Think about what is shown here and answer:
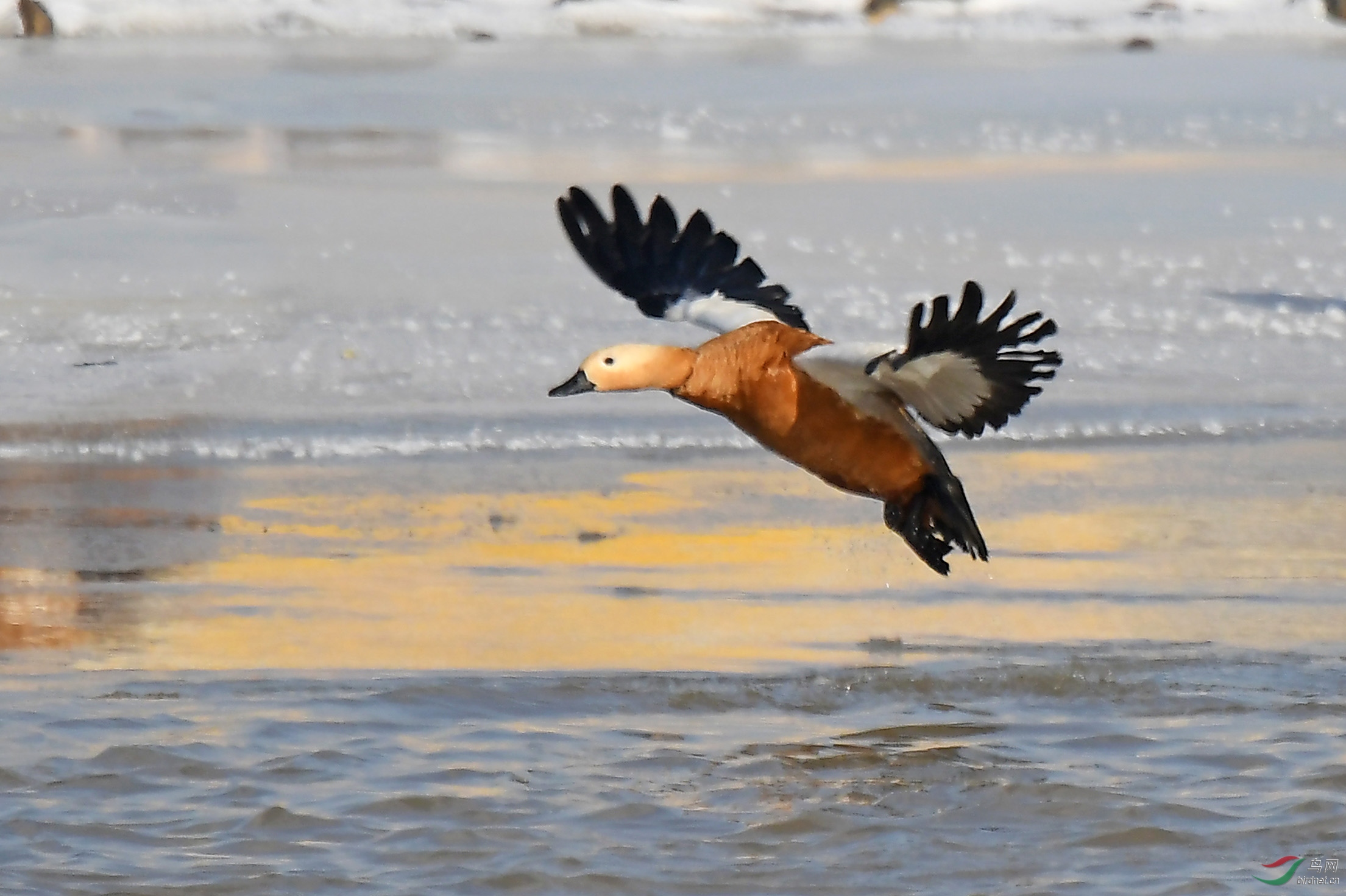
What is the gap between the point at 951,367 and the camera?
5.37 m

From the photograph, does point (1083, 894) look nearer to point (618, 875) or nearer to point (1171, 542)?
point (618, 875)

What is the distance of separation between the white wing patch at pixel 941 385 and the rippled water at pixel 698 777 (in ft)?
2.77

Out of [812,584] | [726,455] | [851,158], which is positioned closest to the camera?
[812,584]

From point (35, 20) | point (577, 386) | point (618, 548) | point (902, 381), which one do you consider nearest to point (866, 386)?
point (902, 381)

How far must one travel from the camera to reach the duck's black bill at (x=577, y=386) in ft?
18.4

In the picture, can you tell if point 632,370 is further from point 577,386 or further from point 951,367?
point 951,367

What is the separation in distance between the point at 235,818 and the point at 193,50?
18.1 metres

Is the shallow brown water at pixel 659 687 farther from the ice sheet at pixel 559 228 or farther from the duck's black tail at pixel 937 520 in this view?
the ice sheet at pixel 559 228

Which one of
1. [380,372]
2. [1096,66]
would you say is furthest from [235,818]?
[1096,66]

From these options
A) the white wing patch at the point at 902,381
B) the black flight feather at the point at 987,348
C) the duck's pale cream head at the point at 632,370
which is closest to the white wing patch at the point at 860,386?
the white wing patch at the point at 902,381

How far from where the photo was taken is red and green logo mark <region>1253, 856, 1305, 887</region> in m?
4.71

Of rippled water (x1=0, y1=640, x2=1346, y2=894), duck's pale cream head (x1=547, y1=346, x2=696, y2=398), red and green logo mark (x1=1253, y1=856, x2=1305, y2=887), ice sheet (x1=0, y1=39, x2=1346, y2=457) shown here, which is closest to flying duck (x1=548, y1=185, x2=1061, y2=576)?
duck's pale cream head (x1=547, y1=346, x2=696, y2=398)

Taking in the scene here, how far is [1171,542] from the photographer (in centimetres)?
758

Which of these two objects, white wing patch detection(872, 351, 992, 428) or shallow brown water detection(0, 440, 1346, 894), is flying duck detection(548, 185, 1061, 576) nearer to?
white wing patch detection(872, 351, 992, 428)
